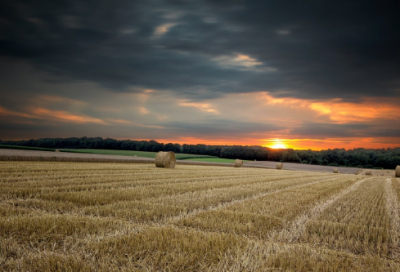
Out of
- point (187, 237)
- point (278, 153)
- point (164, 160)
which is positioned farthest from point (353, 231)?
point (278, 153)

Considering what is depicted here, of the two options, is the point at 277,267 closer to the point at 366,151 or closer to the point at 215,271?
the point at 215,271

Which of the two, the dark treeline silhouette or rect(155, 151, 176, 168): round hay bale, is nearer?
rect(155, 151, 176, 168): round hay bale

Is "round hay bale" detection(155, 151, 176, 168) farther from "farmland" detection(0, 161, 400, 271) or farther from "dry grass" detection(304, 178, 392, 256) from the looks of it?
"dry grass" detection(304, 178, 392, 256)

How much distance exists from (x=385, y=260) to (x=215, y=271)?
8.65ft

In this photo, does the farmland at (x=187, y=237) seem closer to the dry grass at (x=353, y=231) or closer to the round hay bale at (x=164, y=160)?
the dry grass at (x=353, y=231)

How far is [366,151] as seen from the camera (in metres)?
92.9

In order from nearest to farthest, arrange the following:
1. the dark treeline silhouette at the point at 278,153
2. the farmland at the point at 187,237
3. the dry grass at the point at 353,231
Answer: the farmland at the point at 187,237
the dry grass at the point at 353,231
the dark treeline silhouette at the point at 278,153

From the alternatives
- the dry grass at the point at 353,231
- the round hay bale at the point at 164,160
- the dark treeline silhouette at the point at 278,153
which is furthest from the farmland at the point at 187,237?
the dark treeline silhouette at the point at 278,153

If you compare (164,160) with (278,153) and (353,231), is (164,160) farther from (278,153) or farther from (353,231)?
(278,153)

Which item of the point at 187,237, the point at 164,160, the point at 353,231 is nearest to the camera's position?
the point at 187,237

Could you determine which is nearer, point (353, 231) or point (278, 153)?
point (353, 231)

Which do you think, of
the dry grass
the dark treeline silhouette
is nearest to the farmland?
the dry grass

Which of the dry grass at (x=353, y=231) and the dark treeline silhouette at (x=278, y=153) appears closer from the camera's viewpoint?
the dry grass at (x=353, y=231)

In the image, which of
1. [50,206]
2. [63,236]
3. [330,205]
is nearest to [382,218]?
[330,205]
